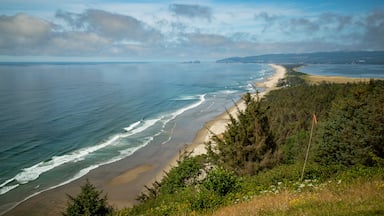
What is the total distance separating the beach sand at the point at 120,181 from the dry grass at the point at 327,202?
16046mm

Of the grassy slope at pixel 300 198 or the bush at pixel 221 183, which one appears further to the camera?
the bush at pixel 221 183

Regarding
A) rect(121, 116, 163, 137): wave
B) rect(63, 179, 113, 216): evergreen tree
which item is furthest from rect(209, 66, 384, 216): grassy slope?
rect(121, 116, 163, 137): wave

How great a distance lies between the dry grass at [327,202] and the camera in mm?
6819

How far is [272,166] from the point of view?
19.0 metres

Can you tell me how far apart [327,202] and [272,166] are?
451 inches

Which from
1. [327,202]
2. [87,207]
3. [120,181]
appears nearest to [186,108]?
[120,181]

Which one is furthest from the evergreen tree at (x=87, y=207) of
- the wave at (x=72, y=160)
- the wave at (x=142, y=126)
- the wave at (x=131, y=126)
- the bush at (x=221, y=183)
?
the wave at (x=131, y=126)

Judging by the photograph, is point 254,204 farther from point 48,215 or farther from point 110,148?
point 110,148

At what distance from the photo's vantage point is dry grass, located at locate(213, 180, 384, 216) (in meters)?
6.82

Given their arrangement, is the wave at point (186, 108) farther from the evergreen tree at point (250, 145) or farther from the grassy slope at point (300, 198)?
the grassy slope at point (300, 198)

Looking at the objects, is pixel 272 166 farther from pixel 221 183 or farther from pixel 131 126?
pixel 131 126

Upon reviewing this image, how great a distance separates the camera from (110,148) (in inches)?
1513

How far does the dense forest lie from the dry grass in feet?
0.13

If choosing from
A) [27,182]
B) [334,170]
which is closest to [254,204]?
[334,170]
